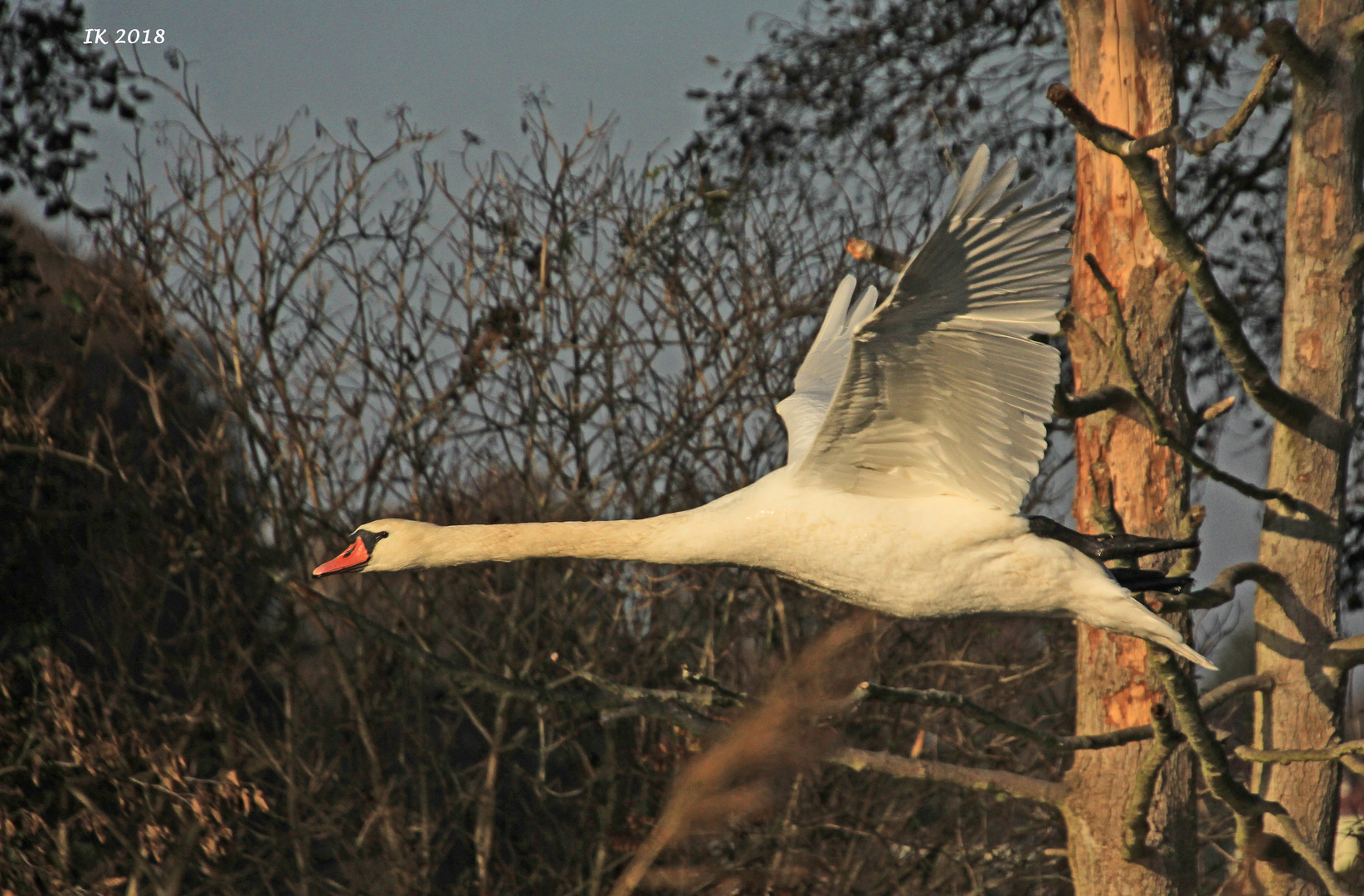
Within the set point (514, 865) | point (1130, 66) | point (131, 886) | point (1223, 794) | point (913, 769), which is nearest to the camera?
point (1223, 794)

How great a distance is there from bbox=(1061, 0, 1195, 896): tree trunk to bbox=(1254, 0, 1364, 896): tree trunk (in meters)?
0.39

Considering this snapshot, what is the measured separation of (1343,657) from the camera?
482cm

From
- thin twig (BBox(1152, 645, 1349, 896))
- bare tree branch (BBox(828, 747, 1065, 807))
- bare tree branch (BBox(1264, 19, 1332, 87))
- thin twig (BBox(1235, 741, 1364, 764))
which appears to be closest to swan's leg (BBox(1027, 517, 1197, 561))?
thin twig (BBox(1152, 645, 1349, 896))

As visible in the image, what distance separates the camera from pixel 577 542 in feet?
11.5

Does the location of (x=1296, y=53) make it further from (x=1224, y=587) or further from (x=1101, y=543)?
(x=1101, y=543)

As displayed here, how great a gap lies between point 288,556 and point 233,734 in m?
1.11

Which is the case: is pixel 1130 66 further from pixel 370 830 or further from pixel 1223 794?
pixel 370 830

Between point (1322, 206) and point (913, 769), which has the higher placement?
point (1322, 206)

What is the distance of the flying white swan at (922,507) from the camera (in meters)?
3.19

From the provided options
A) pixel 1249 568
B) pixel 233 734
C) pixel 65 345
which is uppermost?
pixel 65 345

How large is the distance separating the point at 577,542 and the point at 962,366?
1.13 meters

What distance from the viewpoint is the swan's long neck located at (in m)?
3.42

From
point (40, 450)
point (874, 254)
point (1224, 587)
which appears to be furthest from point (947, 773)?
point (40, 450)

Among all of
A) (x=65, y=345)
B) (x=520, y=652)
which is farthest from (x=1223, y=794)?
(x=65, y=345)
